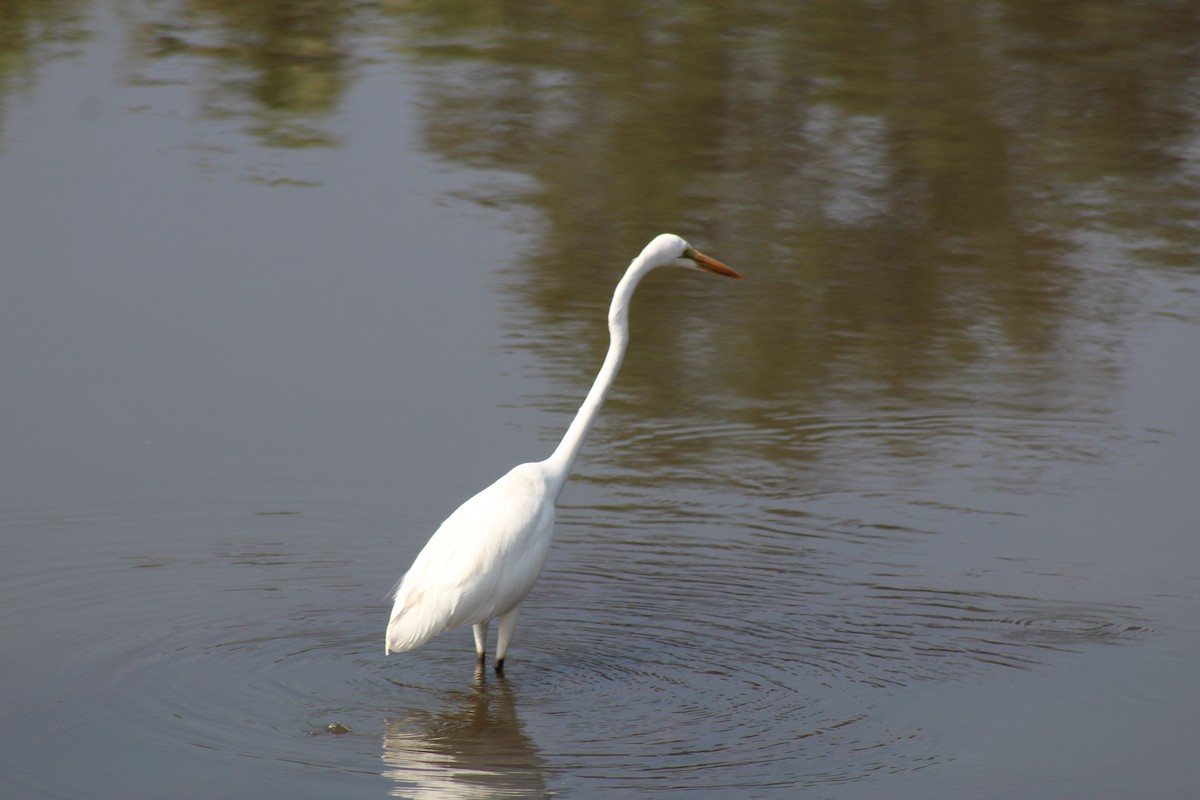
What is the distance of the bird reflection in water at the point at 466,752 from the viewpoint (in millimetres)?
4648

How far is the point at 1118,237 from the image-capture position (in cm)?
1030

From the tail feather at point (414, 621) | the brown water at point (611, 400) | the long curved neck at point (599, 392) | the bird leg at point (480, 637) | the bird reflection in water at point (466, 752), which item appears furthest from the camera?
the long curved neck at point (599, 392)

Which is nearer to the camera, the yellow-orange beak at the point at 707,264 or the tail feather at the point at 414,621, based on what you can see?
the tail feather at the point at 414,621

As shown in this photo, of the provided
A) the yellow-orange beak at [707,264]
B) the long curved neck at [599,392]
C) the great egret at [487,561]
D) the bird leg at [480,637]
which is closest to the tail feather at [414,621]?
the great egret at [487,561]

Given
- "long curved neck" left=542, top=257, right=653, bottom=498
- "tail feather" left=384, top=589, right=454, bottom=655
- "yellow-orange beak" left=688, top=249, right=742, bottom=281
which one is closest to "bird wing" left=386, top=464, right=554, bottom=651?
"tail feather" left=384, top=589, right=454, bottom=655

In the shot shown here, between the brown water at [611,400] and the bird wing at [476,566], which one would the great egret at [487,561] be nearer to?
the bird wing at [476,566]

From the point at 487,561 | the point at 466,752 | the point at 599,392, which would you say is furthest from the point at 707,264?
the point at 466,752

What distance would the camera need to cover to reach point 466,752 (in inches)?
193

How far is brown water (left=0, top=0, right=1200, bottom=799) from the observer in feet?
16.5

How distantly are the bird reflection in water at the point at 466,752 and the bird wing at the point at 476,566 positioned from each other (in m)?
0.26

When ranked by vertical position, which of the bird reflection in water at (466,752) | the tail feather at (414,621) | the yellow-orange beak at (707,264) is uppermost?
the yellow-orange beak at (707,264)

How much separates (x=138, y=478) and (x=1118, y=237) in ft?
20.6

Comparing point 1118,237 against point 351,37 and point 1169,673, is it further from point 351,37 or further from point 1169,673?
point 351,37

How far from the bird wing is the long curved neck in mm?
190
